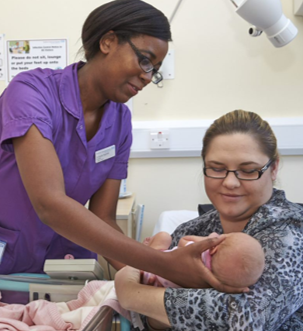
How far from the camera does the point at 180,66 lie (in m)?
2.51

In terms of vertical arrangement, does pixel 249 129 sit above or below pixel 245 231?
above

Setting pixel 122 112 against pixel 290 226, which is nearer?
pixel 290 226

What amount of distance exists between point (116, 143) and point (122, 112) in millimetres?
132

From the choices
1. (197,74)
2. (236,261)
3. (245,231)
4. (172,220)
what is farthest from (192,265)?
(197,74)

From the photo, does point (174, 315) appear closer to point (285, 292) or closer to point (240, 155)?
point (285, 292)

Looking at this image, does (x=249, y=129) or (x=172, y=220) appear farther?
(x=172, y=220)

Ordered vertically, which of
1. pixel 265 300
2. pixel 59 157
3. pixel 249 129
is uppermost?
pixel 249 129

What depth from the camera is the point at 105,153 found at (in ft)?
4.72

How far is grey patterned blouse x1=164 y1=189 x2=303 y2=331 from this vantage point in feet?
2.84

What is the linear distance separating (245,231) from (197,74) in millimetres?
1612

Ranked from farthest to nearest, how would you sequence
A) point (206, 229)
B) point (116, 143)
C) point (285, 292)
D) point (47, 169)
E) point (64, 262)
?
1. point (116, 143)
2. point (206, 229)
3. point (64, 262)
4. point (47, 169)
5. point (285, 292)

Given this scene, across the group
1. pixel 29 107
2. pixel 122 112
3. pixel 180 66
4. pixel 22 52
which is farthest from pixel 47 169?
pixel 22 52

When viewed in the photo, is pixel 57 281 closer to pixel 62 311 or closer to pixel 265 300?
pixel 62 311

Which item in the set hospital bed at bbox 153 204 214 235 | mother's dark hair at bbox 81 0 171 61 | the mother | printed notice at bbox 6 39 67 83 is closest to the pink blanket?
the mother
